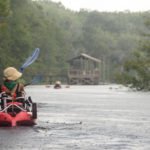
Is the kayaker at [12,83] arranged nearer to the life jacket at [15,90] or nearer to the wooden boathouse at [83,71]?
the life jacket at [15,90]

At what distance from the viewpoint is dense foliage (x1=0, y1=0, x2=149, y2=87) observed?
8831cm

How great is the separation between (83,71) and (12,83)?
87.9 meters

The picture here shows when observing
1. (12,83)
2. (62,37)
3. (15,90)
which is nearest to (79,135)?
(15,90)

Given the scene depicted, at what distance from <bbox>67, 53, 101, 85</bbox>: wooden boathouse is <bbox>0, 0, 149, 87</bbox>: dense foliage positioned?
188 inches

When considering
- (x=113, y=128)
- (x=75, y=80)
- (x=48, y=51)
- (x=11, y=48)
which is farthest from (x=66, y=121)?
(x=48, y=51)

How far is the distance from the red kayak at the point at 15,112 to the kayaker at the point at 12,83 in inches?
6.6

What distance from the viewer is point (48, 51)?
11919cm

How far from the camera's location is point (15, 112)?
18672 millimetres

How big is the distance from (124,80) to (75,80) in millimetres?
50345

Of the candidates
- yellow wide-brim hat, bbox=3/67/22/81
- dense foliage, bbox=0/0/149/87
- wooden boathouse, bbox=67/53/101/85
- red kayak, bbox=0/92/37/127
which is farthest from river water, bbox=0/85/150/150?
wooden boathouse, bbox=67/53/101/85

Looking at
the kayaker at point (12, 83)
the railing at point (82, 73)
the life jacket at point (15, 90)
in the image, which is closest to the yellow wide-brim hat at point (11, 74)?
the kayaker at point (12, 83)

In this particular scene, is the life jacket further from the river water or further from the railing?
the railing

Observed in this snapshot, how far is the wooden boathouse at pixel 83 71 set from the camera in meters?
106

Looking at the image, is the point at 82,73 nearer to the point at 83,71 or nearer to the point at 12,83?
the point at 83,71
